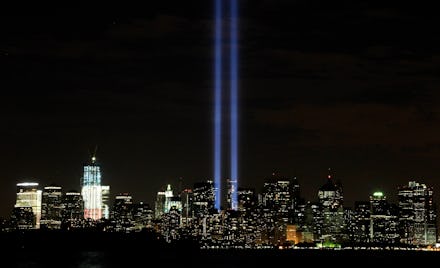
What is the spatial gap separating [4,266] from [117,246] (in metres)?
91.3

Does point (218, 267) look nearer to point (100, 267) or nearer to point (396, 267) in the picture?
point (100, 267)

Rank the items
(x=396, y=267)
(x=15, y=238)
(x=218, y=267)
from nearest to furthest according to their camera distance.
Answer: (x=218, y=267), (x=396, y=267), (x=15, y=238)

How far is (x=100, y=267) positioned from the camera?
Result: 110m

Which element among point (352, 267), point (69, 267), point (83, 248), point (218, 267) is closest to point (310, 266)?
point (352, 267)

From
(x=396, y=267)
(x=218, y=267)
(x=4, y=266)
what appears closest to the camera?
(x=4, y=266)

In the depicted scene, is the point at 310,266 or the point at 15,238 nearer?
the point at 310,266

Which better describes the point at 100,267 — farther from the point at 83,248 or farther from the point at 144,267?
the point at 83,248

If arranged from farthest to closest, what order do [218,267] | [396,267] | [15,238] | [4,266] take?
[15,238] → [396,267] → [218,267] → [4,266]

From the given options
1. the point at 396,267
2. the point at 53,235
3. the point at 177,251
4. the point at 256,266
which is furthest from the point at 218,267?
the point at 53,235

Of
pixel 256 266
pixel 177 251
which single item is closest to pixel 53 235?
pixel 177 251

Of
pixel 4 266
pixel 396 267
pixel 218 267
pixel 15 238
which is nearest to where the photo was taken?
pixel 4 266

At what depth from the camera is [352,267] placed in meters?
124

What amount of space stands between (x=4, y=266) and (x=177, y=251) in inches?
3632

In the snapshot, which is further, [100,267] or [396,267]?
[396,267]
